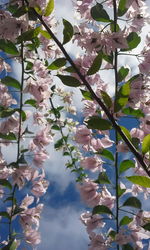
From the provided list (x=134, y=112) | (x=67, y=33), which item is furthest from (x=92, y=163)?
(x=67, y=33)

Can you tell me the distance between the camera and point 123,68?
7.03 ft

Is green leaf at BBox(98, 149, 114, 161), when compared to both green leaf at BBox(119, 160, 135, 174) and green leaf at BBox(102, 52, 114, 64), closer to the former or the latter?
green leaf at BBox(119, 160, 135, 174)

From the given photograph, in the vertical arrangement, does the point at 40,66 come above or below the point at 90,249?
above

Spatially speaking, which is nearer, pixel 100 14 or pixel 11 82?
pixel 100 14

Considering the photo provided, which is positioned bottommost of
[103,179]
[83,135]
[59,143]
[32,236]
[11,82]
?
[59,143]

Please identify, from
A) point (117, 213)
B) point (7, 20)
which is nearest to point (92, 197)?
point (117, 213)

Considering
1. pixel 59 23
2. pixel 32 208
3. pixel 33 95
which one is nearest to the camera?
pixel 33 95

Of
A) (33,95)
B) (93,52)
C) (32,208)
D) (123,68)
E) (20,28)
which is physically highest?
(20,28)

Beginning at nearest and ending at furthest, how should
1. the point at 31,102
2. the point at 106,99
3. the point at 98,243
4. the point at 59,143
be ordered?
the point at 106,99 < the point at 98,243 < the point at 31,102 < the point at 59,143

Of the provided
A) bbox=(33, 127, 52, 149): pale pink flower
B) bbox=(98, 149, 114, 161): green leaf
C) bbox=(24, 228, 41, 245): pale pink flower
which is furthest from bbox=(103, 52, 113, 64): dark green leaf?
bbox=(24, 228, 41, 245): pale pink flower

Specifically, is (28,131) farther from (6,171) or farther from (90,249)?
(90,249)

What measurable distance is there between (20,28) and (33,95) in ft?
2.03

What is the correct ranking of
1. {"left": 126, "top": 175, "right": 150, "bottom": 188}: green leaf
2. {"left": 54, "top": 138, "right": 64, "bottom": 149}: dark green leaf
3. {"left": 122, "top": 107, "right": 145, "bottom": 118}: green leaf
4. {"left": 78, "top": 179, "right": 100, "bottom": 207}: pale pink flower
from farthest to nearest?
1. {"left": 54, "top": 138, "right": 64, "bottom": 149}: dark green leaf
2. {"left": 78, "top": 179, "right": 100, "bottom": 207}: pale pink flower
3. {"left": 122, "top": 107, "right": 145, "bottom": 118}: green leaf
4. {"left": 126, "top": 175, "right": 150, "bottom": 188}: green leaf

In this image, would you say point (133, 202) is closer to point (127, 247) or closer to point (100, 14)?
point (127, 247)
